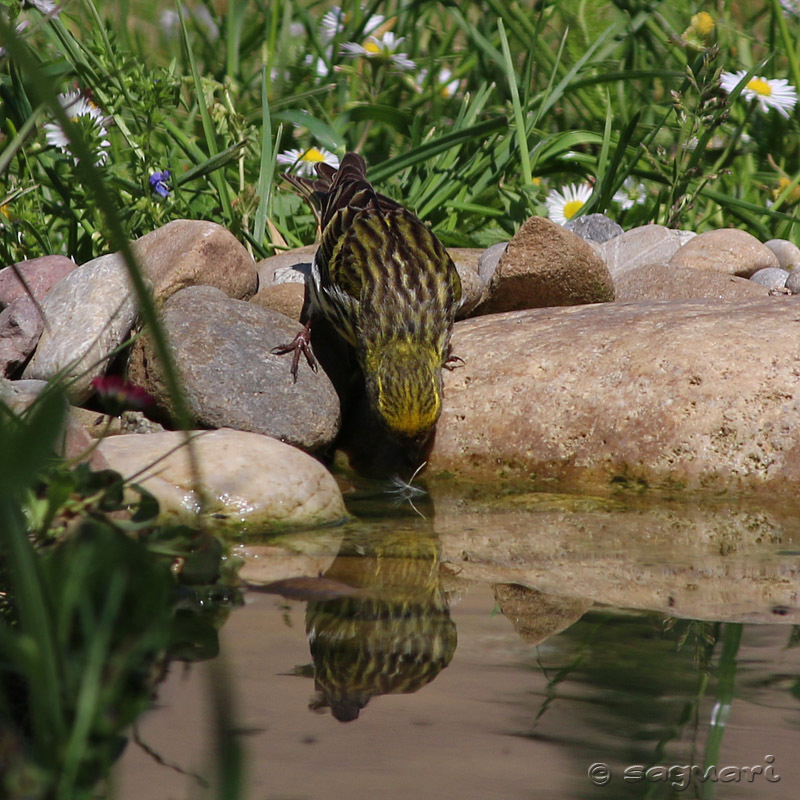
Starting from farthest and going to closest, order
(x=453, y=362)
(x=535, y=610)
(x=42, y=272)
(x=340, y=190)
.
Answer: (x=340, y=190)
(x=42, y=272)
(x=453, y=362)
(x=535, y=610)

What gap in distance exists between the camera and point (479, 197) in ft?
25.7

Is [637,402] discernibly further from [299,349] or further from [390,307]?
[299,349]

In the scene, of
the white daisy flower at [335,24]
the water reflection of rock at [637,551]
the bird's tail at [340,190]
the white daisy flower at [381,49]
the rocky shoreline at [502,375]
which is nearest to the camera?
the water reflection of rock at [637,551]

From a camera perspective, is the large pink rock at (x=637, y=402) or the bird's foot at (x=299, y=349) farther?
the bird's foot at (x=299, y=349)

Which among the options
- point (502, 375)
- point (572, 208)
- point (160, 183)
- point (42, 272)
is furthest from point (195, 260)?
point (572, 208)

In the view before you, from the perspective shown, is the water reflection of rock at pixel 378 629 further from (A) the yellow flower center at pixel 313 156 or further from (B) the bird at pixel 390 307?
(A) the yellow flower center at pixel 313 156

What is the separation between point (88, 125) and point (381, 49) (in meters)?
3.68

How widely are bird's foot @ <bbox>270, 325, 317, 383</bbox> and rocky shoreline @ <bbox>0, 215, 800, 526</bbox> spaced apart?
0.19 feet

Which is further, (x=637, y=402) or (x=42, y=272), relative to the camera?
(x=42, y=272)

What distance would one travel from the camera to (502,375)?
540cm

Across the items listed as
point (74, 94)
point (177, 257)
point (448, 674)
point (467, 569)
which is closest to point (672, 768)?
point (448, 674)

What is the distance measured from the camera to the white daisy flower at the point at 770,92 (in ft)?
26.9

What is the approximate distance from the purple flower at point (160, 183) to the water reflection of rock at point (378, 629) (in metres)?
3.49

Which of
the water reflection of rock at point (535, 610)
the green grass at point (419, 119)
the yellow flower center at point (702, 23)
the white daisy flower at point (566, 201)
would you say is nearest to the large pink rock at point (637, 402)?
the water reflection of rock at point (535, 610)
